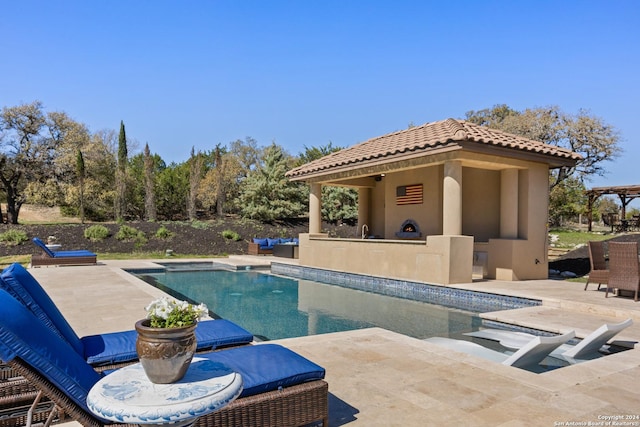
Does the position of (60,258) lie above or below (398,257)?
below

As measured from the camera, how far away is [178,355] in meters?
2.03

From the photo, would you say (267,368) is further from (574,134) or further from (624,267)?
(574,134)

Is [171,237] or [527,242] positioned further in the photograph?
[171,237]

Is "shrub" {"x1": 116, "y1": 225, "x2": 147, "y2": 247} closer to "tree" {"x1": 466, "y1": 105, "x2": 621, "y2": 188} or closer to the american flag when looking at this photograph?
the american flag

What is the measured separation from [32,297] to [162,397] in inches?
59.4

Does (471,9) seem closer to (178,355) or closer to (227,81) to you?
(227,81)

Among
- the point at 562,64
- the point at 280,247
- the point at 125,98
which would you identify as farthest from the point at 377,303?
the point at 125,98

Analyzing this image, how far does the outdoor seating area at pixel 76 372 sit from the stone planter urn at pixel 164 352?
404mm

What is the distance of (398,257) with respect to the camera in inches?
450

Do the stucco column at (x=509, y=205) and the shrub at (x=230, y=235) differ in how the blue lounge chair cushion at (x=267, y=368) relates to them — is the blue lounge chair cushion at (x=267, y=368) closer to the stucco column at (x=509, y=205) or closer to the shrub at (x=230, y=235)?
the stucco column at (x=509, y=205)

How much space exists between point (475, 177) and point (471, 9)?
16.3ft

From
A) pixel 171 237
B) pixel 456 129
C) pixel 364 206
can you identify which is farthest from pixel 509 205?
pixel 171 237

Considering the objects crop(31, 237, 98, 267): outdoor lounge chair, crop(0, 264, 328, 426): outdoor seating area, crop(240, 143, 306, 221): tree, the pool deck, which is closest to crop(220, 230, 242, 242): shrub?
crop(240, 143, 306, 221): tree

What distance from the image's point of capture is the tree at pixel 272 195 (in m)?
26.6
